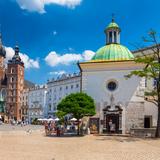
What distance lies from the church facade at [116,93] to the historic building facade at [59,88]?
57633 millimetres

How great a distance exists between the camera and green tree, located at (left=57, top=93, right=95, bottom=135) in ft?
97.7

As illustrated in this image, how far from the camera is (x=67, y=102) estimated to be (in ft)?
98.5

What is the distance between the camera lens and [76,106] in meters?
29.8

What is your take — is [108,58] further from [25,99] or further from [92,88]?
[25,99]

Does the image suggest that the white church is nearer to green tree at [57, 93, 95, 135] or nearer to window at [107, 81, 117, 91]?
window at [107, 81, 117, 91]

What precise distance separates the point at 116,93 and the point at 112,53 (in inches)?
201

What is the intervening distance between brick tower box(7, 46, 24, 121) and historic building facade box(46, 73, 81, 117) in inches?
646

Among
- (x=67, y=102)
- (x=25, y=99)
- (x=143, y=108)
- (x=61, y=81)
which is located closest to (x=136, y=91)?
(x=143, y=108)

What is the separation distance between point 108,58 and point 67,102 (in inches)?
393

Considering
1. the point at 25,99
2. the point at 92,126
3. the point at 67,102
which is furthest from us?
the point at 25,99

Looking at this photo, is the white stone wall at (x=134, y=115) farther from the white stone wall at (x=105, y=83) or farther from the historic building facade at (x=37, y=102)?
the historic building facade at (x=37, y=102)

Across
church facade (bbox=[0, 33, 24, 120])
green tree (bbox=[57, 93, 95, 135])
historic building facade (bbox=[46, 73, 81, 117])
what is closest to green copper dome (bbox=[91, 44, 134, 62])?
green tree (bbox=[57, 93, 95, 135])

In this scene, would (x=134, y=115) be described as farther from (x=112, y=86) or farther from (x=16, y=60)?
(x=16, y=60)

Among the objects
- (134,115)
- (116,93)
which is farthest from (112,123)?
(116,93)
